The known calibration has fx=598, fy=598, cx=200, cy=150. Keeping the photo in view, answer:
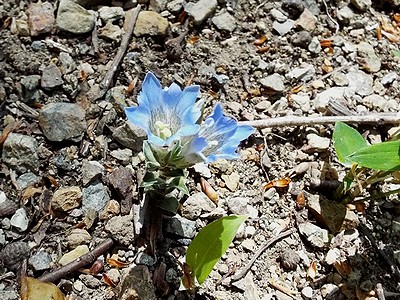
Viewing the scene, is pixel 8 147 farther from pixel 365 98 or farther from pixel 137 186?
pixel 365 98

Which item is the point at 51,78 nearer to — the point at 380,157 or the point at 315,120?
the point at 315,120

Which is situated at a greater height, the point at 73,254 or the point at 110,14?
the point at 110,14

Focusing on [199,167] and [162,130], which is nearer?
[162,130]

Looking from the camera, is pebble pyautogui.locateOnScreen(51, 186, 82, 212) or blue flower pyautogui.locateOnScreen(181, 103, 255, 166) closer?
blue flower pyautogui.locateOnScreen(181, 103, 255, 166)

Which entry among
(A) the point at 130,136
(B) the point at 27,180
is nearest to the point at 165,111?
(A) the point at 130,136

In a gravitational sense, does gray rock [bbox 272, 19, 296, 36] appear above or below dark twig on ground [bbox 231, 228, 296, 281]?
above

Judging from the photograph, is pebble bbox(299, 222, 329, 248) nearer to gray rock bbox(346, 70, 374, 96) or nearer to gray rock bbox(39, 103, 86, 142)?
gray rock bbox(346, 70, 374, 96)

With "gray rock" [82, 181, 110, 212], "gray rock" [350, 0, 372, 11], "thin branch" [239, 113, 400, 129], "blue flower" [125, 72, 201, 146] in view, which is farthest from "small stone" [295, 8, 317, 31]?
"gray rock" [82, 181, 110, 212]

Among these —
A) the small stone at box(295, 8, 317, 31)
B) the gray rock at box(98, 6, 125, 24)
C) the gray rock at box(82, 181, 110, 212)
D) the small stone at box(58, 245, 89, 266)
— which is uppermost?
the small stone at box(295, 8, 317, 31)
